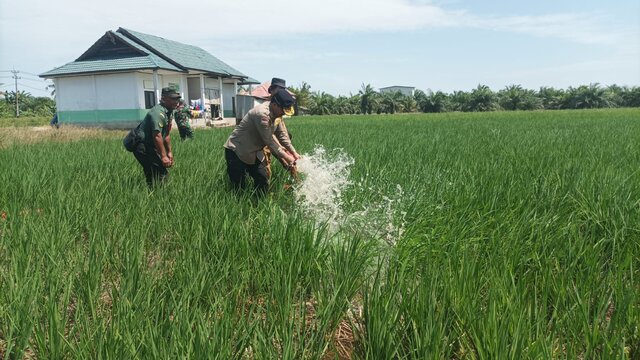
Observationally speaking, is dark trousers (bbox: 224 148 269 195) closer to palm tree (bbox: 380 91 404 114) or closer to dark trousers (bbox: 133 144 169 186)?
dark trousers (bbox: 133 144 169 186)

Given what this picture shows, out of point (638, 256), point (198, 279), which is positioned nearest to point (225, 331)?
point (198, 279)

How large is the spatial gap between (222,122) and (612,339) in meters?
21.1

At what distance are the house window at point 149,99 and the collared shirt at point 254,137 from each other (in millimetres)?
15863

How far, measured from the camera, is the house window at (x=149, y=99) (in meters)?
18.7

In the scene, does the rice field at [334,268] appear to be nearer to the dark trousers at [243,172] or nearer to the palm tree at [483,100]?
the dark trousers at [243,172]

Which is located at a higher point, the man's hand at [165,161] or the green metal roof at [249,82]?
the green metal roof at [249,82]

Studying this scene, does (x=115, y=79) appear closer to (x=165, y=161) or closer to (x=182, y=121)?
(x=182, y=121)

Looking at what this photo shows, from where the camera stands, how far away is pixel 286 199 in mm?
4164

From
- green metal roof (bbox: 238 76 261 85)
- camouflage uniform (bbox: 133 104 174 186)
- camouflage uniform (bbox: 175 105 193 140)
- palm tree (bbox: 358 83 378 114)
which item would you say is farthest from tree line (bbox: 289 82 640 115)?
camouflage uniform (bbox: 133 104 174 186)

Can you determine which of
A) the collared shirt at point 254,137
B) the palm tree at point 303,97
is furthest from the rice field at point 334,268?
the palm tree at point 303,97

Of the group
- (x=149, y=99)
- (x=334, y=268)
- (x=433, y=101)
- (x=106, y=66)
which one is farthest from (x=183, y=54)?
(x=433, y=101)

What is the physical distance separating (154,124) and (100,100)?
52.5 ft

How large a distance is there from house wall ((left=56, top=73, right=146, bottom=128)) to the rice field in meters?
14.0

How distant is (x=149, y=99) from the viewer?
18.9 metres
